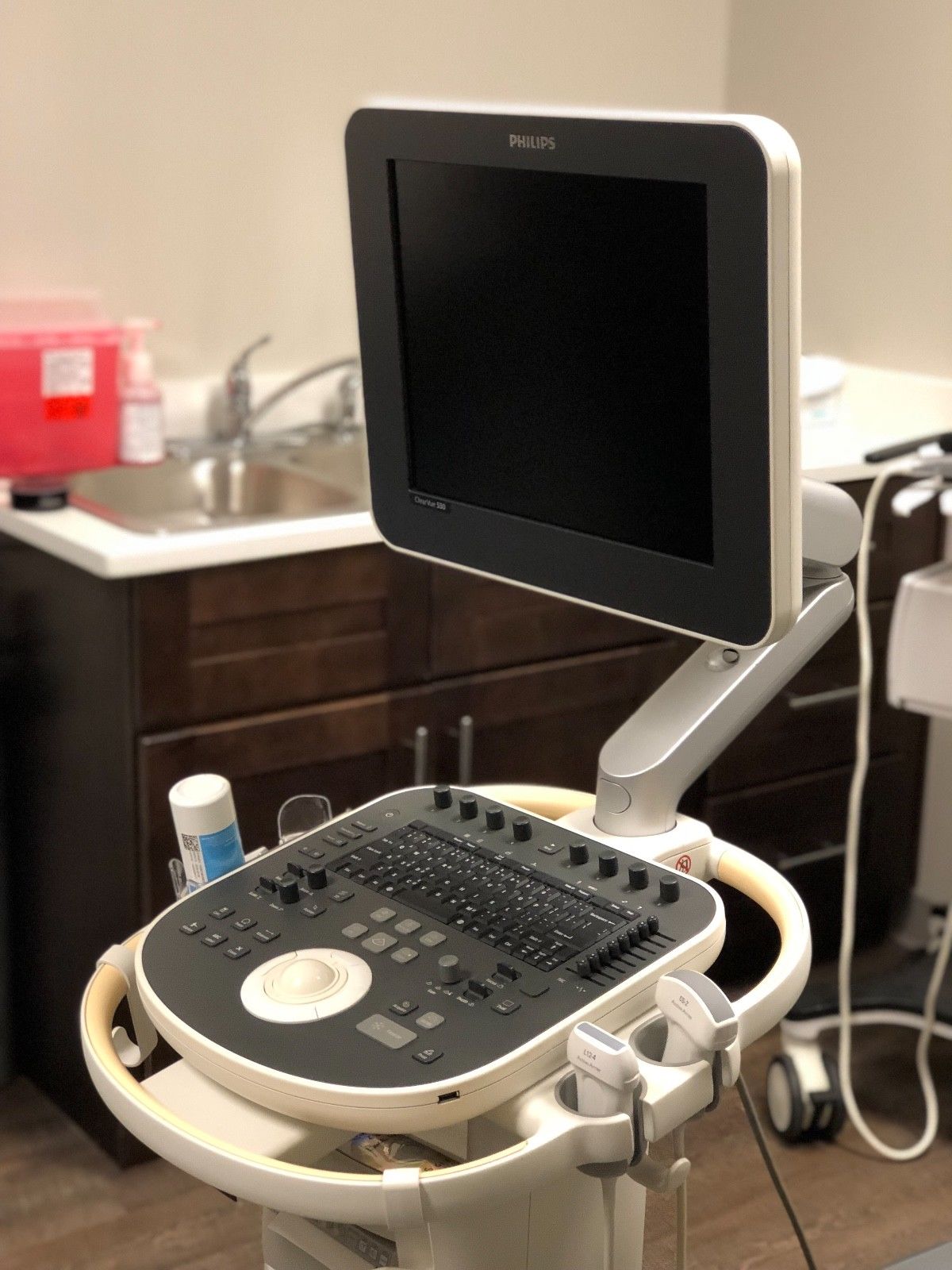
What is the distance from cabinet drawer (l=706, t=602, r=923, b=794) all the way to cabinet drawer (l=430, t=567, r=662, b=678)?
342 mm

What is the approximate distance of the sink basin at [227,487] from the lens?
2367 millimetres

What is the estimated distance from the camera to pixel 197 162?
2451 millimetres

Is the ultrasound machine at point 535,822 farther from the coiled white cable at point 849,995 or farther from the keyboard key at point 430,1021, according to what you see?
the coiled white cable at point 849,995

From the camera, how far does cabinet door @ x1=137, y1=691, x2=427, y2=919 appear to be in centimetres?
199

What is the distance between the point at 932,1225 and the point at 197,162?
1.91 m

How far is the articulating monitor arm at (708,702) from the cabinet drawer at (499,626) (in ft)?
3.41

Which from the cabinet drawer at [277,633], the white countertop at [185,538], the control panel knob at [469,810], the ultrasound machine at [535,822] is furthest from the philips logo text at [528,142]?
the cabinet drawer at [277,633]

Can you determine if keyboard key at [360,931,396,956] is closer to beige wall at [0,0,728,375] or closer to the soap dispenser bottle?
the soap dispenser bottle

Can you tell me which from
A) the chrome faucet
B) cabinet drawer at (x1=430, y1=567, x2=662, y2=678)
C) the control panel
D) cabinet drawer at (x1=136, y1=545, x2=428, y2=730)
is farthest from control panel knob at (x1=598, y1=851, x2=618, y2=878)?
the chrome faucet

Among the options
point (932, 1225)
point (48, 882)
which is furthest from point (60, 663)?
point (932, 1225)

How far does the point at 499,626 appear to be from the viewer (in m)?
2.22

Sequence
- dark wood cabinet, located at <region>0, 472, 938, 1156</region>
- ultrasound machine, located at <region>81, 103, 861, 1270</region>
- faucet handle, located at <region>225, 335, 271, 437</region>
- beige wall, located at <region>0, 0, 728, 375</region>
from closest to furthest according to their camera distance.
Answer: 1. ultrasound machine, located at <region>81, 103, 861, 1270</region>
2. dark wood cabinet, located at <region>0, 472, 938, 1156</region>
3. beige wall, located at <region>0, 0, 728, 375</region>
4. faucet handle, located at <region>225, 335, 271, 437</region>

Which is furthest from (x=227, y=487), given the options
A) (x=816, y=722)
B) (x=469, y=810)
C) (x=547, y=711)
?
(x=469, y=810)

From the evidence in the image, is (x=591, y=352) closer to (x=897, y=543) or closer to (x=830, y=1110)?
(x=830, y=1110)
